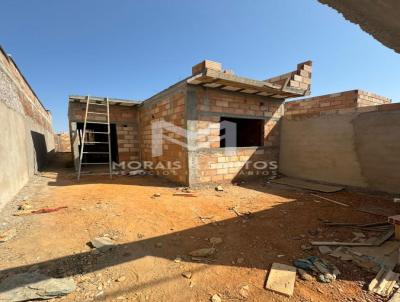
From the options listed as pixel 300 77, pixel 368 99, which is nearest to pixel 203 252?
pixel 300 77

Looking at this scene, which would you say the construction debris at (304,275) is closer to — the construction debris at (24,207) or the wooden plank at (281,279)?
the wooden plank at (281,279)

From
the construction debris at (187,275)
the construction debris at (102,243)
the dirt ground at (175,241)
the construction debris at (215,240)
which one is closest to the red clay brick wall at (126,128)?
the dirt ground at (175,241)

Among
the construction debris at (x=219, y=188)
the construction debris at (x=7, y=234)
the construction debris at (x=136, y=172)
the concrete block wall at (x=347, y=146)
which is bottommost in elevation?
the construction debris at (x=7, y=234)

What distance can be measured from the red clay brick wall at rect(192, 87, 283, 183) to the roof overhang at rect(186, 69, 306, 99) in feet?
0.86

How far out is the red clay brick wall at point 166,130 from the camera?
5719 mm

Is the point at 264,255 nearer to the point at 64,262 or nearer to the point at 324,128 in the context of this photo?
the point at 64,262

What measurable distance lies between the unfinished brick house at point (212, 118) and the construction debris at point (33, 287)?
382 centimetres

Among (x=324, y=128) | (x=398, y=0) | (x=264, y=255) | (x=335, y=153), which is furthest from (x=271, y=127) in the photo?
(x=398, y=0)

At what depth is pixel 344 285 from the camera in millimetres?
2000

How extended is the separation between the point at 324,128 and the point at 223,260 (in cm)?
519

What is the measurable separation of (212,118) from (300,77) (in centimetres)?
296

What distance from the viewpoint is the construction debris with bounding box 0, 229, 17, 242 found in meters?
2.72

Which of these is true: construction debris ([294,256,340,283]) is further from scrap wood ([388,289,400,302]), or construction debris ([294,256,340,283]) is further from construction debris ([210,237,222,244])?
construction debris ([210,237,222,244])

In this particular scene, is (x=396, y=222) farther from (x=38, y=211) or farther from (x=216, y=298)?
(x=38, y=211)
